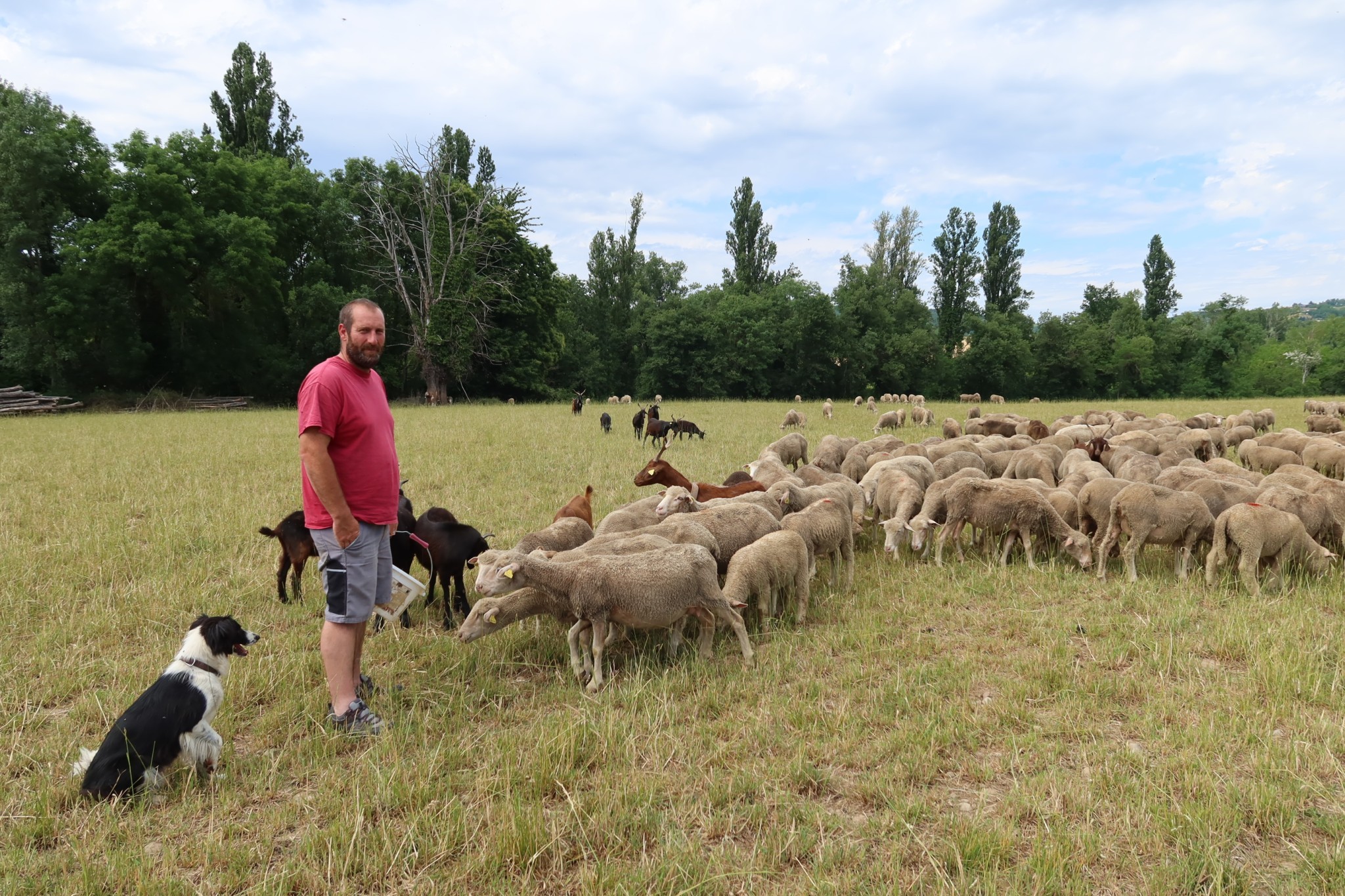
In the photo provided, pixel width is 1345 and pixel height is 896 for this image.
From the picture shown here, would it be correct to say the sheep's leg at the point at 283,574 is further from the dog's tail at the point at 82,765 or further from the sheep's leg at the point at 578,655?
the sheep's leg at the point at 578,655

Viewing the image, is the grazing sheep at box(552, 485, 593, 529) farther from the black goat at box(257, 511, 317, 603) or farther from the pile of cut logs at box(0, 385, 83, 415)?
the pile of cut logs at box(0, 385, 83, 415)

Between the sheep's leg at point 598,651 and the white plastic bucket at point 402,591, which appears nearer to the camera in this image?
the sheep's leg at point 598,651

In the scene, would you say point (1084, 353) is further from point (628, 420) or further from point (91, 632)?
point (91, 632)

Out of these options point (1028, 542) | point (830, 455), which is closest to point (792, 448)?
point (830, 455)

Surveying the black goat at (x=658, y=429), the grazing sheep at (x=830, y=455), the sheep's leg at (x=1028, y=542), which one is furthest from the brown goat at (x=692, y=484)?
the black goat at (x=658, y=429)

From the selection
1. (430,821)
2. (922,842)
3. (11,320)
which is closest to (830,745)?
(922,842)

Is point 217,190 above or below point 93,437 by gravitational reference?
above

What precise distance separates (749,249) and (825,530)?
207 ft

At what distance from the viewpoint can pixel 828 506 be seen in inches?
297

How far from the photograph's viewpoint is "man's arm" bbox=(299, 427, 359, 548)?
4.14 m

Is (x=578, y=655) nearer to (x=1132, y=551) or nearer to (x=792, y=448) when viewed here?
(x=1132, y=551)

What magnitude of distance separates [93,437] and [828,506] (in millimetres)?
22679

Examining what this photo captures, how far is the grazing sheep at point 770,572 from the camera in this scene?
20.2ft

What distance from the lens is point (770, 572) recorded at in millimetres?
6309
